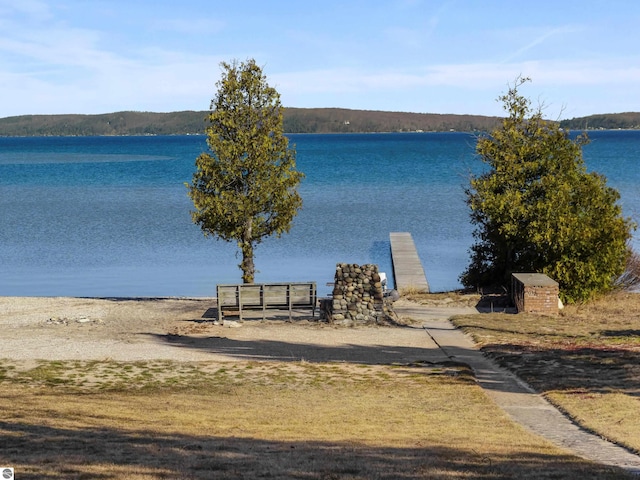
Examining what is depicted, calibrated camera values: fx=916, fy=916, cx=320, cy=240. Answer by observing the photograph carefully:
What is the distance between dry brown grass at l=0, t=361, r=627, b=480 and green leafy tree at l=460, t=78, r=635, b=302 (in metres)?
11.5

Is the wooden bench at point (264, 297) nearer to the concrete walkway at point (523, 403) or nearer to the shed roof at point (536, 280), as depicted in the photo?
the concrete walkway at point (523, 403)

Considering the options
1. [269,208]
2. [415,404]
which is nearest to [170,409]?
[415,404]

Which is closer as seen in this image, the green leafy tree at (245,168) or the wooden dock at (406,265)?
the green leafy tree at (245,168)

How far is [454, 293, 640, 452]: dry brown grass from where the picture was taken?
46.1ft

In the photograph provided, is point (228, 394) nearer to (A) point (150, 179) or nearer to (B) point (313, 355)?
(B) point (313, 355)

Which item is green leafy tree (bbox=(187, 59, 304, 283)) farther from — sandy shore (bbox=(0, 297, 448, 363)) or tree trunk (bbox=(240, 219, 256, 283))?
sandy shore (bbox=(0, 297, 448, 363))

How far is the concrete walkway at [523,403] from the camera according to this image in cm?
1167

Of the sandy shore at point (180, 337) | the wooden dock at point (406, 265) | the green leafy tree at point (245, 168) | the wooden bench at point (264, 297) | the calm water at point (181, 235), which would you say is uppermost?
the green leafy tree at point (245, 168)

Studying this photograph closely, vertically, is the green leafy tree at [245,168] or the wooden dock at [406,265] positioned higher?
the green leafy tree at [245,168]

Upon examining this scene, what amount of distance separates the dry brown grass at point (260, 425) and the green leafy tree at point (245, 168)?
32.8ft

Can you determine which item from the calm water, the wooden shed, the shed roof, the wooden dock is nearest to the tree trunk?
the wooden dock

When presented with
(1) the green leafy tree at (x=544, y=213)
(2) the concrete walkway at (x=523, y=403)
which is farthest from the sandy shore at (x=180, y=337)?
(1) the green leafy tree at (x=544, y=213)

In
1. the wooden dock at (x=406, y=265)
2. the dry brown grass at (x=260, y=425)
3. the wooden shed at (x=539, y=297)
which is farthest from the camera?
the wooden dock at (x=406, y=265)

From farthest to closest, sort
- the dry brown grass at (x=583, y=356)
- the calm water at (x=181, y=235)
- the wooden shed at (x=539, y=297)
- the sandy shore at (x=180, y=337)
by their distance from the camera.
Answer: the calm water at (x=181, y=235)
the wooden shed at (x=539, y=297)
the sandy shore at (x=180, y=337)
the dry brown grass at (x=583, y=356)
